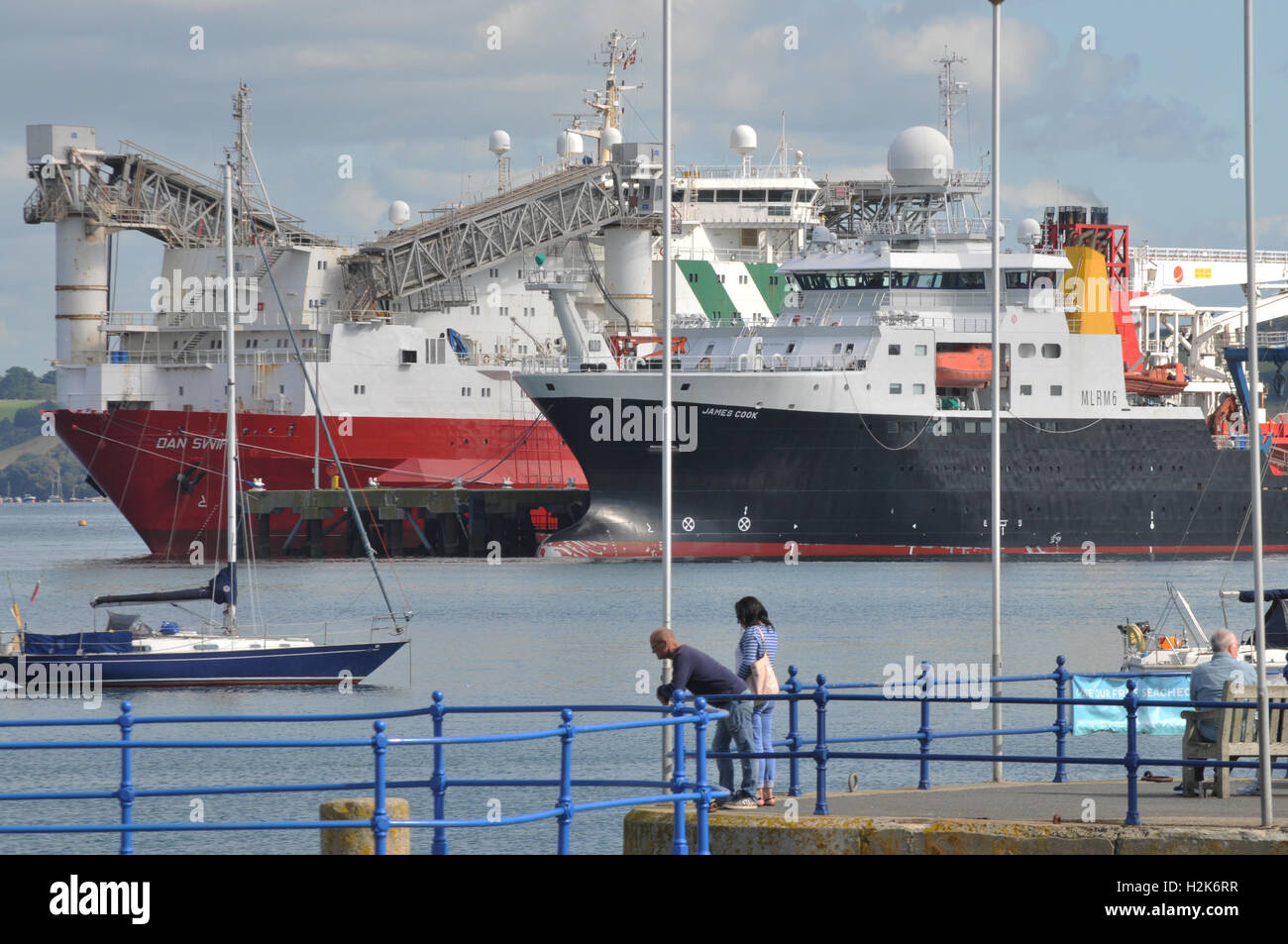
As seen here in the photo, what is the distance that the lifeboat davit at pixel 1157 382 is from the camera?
201 ft

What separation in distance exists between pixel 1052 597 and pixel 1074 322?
1499 cm

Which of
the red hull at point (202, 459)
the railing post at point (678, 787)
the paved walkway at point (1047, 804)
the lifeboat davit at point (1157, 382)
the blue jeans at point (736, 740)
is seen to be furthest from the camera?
the red hull at point (202, 459)

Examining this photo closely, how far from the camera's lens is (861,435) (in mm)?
55750

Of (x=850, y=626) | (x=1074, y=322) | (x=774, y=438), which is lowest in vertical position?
(x=850, y=626)

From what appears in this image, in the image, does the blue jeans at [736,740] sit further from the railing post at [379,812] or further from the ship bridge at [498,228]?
the ship bridge at [498,228]

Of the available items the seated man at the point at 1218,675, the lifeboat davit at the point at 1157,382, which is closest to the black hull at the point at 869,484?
the lifeboat davit at the point at 1157,382

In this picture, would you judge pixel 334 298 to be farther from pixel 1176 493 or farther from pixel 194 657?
pixel 194 657

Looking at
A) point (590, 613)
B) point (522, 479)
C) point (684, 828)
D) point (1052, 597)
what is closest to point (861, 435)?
Result: point (1052, 597)

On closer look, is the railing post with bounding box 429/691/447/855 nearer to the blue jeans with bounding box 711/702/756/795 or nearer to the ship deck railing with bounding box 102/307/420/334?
the blue jeans with bounding box 711/702/756/795

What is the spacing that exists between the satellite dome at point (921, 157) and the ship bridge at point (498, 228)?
13.1 meters

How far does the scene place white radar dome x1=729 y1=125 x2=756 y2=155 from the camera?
81.0 m

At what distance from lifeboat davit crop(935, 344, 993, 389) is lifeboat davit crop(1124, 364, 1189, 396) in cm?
577

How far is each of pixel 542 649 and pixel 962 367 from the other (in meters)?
23.1
